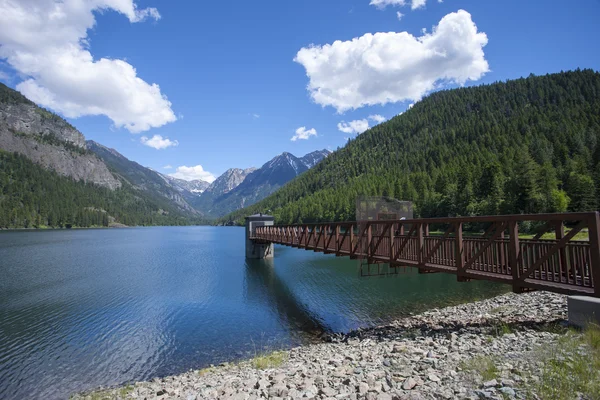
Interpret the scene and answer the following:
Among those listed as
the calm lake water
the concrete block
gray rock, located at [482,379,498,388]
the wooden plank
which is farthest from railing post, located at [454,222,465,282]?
the calm lake water

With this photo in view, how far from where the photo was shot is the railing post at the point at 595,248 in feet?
27.7

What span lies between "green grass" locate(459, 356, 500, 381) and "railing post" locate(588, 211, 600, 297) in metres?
3.59

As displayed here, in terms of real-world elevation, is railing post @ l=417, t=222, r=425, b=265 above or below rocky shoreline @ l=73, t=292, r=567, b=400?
above

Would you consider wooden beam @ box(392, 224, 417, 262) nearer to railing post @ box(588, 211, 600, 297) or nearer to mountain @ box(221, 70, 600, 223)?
railing post @ box(588, 211, 600, 297)

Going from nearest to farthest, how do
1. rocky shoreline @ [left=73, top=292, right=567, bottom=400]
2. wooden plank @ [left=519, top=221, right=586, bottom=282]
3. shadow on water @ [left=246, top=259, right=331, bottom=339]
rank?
1. rocky shoreline @ [left=73, top=292, right=567, bottom=400]
2. wooden plank @ [left=519, top=221, right=586, bottom=282]
3. shadow on water @ [left=246, top=259, right=331, bottom=339]

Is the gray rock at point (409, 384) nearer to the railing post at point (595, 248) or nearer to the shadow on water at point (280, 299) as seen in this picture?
the railing post at point (595, 248)

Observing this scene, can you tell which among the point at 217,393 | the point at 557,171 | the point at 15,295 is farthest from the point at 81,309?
the point at 557,171

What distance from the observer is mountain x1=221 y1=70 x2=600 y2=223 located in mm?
67000

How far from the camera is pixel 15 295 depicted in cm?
2508

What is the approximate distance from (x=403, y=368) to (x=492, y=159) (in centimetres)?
11880

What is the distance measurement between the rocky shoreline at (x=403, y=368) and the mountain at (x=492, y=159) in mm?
63165

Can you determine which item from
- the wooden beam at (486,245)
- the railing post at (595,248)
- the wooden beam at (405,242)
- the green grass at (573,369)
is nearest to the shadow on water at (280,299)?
the wooden beam at (405,242)

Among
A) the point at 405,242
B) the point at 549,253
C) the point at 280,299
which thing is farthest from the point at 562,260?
the point at 280,299

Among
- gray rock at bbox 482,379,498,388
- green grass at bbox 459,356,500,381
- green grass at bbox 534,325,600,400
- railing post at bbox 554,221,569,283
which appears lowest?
green grass at bbox 459,356,500,381
